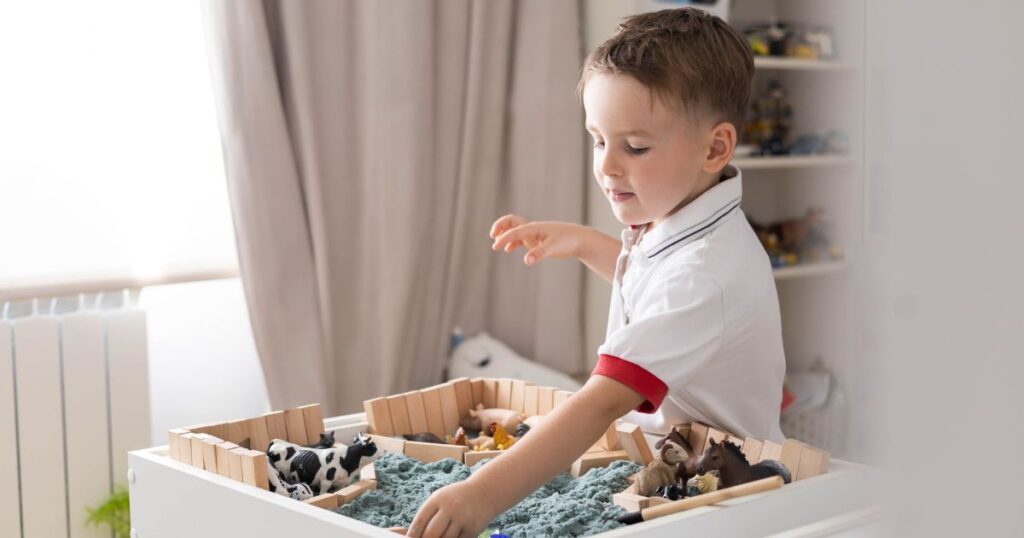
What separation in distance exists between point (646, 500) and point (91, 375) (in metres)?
1.45

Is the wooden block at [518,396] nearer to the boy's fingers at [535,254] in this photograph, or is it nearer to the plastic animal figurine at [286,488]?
the boy's fingers at [535,254]

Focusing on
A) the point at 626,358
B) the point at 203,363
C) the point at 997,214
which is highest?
the point at 997,214

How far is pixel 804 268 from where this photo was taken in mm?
2828

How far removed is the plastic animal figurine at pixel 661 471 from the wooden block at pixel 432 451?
0.21 meters

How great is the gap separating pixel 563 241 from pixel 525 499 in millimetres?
448

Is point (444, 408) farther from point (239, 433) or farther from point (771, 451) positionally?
point (771, 451)

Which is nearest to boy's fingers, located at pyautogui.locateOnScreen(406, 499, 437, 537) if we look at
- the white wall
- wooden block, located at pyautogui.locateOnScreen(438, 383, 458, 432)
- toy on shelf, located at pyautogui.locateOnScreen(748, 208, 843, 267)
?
wooden block, located at pyautogui.locateOnScreen(438, 383, 458, 432)

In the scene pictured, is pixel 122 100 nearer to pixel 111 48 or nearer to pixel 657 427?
pixel 111 48

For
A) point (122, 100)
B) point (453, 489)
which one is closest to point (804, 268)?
point (122, 100)

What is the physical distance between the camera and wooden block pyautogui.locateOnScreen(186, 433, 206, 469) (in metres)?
0.91

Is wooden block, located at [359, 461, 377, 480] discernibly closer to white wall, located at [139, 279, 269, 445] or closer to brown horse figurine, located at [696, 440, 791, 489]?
brown horse figurine, located at [696, 440, 791, 489]

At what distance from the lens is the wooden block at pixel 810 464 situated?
32.7 inches

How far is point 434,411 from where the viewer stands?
116cm

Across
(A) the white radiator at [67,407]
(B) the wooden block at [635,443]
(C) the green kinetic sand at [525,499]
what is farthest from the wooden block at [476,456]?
(A) the white radiator at [67,407]
